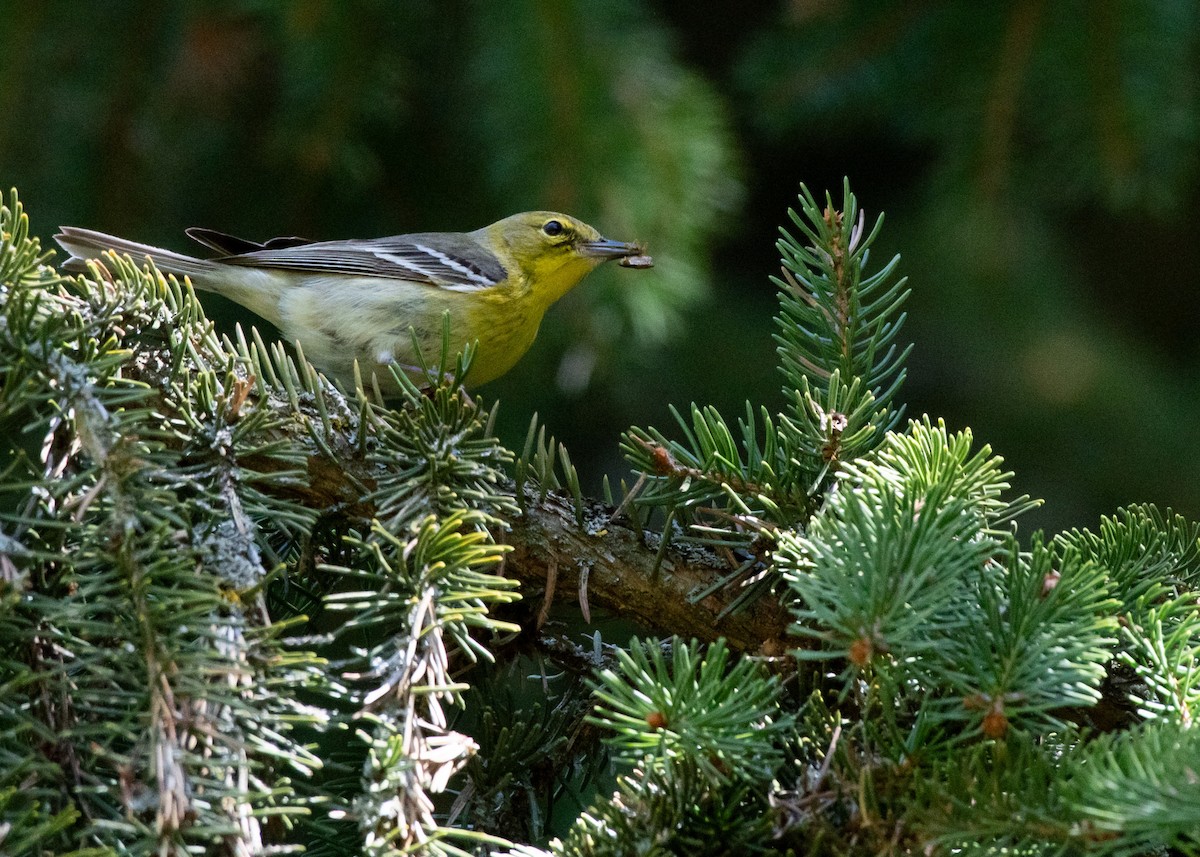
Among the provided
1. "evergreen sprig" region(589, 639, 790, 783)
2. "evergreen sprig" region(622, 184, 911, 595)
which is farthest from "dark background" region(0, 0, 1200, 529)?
"evergreen sprig" region(589, 639, 790, 783)

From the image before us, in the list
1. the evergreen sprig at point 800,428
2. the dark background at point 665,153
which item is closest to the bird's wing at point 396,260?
the dark background at point 665,153

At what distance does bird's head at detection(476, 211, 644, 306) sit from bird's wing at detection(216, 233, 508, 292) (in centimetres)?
13

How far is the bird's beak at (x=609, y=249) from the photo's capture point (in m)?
4.11

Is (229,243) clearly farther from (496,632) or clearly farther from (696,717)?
(696,717)

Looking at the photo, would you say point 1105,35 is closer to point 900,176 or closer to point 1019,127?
point 1019,127

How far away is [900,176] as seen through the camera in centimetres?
767

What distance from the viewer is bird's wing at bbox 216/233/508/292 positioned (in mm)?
4223

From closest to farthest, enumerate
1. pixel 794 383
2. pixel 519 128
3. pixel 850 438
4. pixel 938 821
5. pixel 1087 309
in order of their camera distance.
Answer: pixel 938 821, pixel 850 438, pixel 794 383, pixel 519 128, pixel 1087 309

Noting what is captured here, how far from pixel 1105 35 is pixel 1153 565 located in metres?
2.99

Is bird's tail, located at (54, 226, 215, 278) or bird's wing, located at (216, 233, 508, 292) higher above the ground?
bird's tail, located at (54, 226, 215, 278)

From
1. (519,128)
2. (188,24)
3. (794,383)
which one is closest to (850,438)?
(794,383)

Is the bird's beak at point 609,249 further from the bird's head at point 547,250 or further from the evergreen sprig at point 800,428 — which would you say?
the evergreen sprig at point 800,428

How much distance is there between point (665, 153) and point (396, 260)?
1.16 meters

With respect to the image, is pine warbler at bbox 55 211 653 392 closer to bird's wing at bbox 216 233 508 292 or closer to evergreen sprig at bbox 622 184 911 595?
bird's wing at bbox 216 233 508 292
